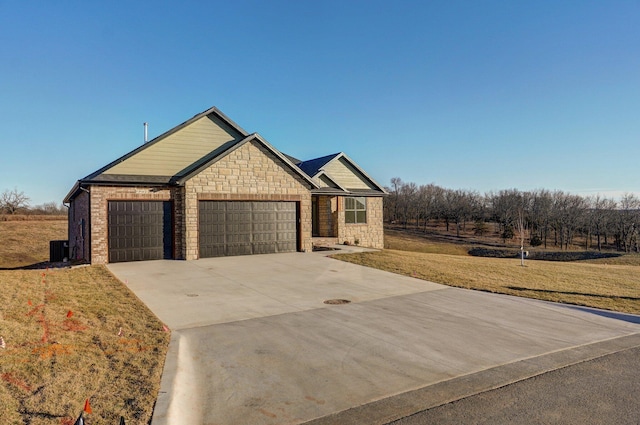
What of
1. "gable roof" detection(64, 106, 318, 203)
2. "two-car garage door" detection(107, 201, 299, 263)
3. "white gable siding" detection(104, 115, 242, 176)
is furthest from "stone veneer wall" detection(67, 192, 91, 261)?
"white gable siding" detection(104, 115, 242, 176)

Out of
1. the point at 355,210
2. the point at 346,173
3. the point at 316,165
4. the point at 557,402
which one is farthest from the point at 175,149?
the point at 557,402

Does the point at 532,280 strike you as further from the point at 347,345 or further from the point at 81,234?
A: the point at 81,234

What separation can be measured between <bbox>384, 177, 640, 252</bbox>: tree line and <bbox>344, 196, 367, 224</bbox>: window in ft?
61.7

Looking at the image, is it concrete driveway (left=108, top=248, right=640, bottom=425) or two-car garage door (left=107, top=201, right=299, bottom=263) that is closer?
concrete driveway (left=108, top=248, right=640, bottom=425)

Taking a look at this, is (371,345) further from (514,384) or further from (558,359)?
(558,359)

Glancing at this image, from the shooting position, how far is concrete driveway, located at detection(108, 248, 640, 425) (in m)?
4.51

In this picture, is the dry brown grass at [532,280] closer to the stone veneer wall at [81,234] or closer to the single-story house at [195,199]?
the single-story house at [195,199]

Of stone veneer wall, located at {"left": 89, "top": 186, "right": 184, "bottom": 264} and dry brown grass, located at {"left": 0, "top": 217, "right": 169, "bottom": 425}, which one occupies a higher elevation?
stone veneer wall, located at {"left": 89, "top": 186, "right": 184, "bottom": 264}

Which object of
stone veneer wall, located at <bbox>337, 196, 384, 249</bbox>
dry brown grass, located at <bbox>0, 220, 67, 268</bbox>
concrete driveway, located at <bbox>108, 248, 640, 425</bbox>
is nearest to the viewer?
concrete driveway, located at <bbox>108, 248, 640, 425</bbox>

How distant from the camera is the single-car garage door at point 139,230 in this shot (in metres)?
15.8

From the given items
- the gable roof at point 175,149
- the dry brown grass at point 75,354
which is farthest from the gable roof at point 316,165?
the dry brown grass at point 75,354

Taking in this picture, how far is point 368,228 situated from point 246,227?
974 cm

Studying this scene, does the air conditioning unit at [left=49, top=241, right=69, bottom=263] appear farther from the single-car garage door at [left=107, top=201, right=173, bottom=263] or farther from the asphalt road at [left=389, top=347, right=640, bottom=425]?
the asphalt road at [left=389, top=347, right=640, bottom=425]

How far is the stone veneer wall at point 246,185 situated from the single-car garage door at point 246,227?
0.32 meters
